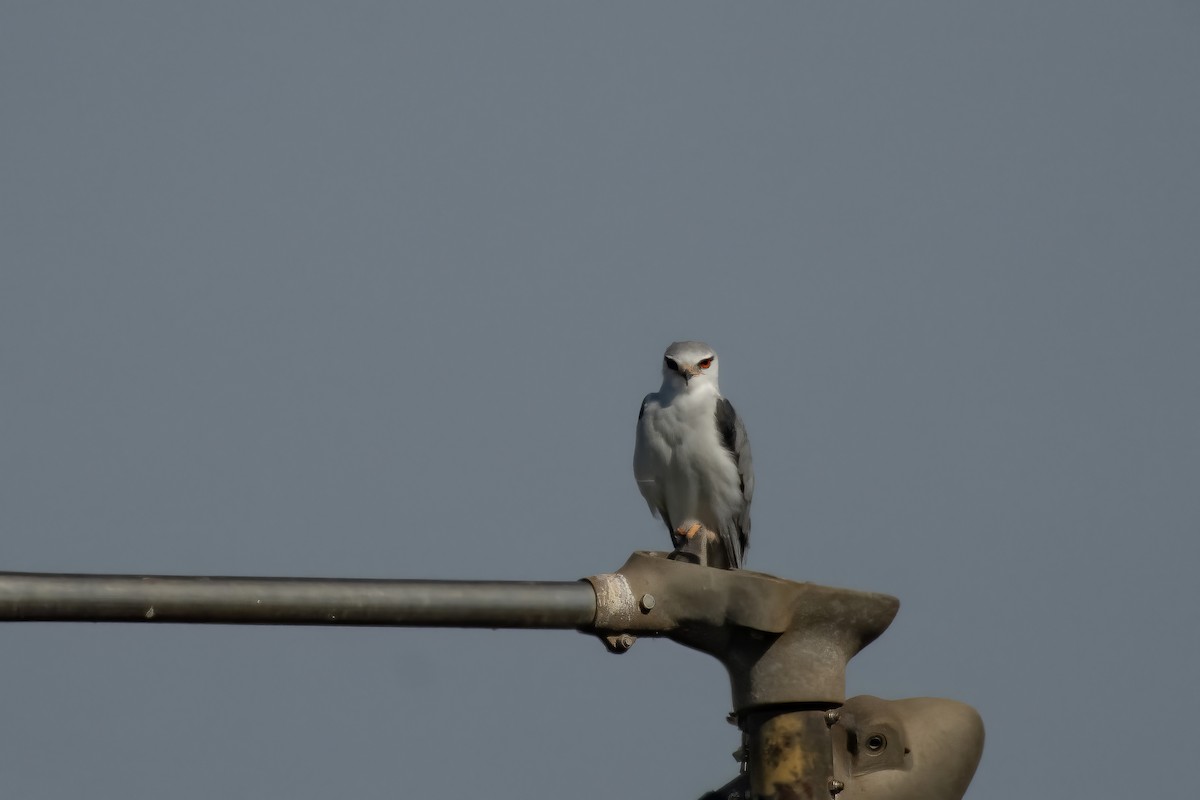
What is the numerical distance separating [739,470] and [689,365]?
95 cm

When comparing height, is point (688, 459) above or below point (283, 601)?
above

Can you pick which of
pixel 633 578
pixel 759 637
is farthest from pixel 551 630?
pixel 759 637

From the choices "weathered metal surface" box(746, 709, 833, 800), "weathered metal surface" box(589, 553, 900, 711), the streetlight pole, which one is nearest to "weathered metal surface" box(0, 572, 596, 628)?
the streetlight pole

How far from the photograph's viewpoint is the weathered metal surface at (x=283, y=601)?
18.6ft

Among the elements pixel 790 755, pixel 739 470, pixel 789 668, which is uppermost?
pixel 739 470

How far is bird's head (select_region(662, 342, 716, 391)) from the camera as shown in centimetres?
1403

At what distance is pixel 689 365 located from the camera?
14016 millimetres

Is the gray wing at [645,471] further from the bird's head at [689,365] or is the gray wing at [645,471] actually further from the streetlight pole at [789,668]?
the streetlight pole at [789,668]

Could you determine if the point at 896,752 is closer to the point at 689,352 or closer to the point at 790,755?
the point at 790,755

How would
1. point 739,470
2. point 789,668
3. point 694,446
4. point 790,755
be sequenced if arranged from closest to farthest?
point 790,755 → point 789,668 → point 694,446 → point 739,470

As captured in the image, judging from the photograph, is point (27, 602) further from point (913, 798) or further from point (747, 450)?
point (747, 450)

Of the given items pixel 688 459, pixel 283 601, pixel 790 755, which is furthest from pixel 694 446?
pixel 283 601

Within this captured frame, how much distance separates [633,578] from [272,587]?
1.57 m

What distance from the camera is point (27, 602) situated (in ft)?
18.5
